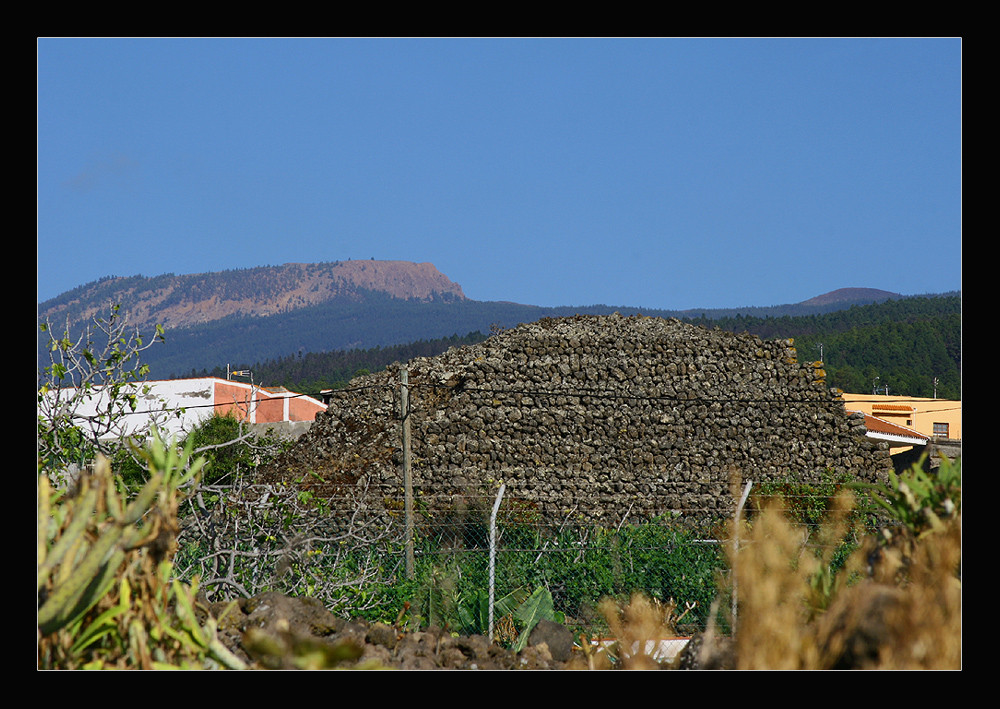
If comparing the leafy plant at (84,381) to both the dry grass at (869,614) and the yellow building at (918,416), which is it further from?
the yellow building at (918,416)

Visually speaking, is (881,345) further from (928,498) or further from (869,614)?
(869,614)

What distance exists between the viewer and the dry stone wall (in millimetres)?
12688

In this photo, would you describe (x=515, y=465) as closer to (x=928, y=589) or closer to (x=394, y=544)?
(x=394, y=544)

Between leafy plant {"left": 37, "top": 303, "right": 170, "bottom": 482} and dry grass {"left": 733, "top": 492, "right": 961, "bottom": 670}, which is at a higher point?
leafy plant {"left": 37, "top": 303, "right": 170, "bottom": 482}

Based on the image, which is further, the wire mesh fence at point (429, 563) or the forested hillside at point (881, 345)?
→ the forested hillside at point (881, 345)

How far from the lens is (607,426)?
1359 centimetres

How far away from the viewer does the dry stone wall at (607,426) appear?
12.7 meters

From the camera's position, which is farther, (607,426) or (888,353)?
(888,353)

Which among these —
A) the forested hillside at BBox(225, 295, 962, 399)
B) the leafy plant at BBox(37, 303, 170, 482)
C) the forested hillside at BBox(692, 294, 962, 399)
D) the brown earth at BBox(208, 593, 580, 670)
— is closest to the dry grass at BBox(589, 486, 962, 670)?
the brown earth at BBox(208, 593, 580, 670)

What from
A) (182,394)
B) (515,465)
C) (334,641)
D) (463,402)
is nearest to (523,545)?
(515,465)

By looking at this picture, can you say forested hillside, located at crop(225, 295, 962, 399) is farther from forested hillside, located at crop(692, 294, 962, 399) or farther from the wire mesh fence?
the wire mesh fence

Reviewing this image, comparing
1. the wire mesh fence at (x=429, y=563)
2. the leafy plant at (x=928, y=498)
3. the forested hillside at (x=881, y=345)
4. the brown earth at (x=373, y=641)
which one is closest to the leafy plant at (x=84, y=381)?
the wire mesh fence at (x=429, y=563)

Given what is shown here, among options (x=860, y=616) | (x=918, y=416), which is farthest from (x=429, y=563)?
(x=918, y=416)
